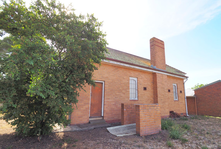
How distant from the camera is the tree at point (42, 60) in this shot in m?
2.89

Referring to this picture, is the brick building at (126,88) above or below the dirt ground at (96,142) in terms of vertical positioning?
above

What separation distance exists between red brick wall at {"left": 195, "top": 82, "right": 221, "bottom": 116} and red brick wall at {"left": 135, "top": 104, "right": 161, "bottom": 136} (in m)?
14.0

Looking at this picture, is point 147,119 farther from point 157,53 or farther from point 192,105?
point 192,105

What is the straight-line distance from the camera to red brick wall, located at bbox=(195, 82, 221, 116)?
1440 centimetres

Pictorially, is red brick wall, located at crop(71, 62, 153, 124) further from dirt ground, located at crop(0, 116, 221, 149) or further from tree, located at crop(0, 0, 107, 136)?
tree, located at crop(0, 0, 107, 136)

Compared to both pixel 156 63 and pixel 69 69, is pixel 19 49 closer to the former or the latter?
pixel 69 69

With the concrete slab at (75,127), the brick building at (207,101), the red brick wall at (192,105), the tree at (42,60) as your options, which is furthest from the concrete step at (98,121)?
the red brick wall at (192,105)

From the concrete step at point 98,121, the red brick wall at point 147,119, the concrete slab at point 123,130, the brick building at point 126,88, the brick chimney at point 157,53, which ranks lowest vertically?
the concrete slab at point 123,130

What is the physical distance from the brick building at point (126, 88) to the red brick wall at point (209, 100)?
535cm

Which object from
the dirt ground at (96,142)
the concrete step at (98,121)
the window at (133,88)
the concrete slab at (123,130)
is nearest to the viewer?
the dirt ground at (96,142)

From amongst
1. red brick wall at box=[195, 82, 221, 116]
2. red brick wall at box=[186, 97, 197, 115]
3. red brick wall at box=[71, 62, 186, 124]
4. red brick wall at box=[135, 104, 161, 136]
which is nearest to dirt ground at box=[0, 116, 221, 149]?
red brick wall at box=[135, 104, 161, 136]

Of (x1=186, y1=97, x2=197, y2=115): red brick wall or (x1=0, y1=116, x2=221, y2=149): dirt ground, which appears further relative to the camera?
(x1=186, y1=97, x2=197, y2=115): red brick wall

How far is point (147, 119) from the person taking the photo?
17.2 ft

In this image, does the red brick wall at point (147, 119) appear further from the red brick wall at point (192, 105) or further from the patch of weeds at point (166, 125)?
the red brick wall at point (192, 105)
